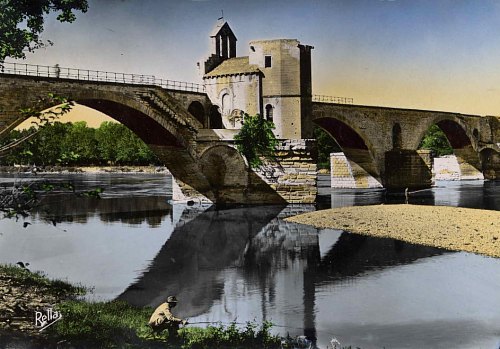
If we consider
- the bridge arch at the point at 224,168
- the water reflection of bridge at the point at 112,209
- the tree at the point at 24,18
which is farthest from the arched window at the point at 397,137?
the tree at the point at 24,18

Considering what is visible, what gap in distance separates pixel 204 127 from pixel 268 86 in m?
3.62

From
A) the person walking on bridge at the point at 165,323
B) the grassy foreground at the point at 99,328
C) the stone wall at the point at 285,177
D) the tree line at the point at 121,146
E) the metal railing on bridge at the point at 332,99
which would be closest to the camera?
the grassy foreground at the point at 99,328

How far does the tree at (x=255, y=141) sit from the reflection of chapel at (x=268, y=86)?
3.34ft

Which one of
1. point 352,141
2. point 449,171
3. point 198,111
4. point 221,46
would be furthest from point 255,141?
point 449,171

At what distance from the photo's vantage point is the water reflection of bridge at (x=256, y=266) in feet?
32.7

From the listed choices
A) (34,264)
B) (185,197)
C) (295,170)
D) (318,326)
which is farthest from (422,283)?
(185,197)

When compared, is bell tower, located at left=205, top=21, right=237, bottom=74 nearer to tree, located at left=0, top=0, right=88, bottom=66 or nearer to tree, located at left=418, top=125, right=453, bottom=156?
tree, located at left=0, top=0, right=88, bottom=66

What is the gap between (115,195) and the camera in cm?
3450

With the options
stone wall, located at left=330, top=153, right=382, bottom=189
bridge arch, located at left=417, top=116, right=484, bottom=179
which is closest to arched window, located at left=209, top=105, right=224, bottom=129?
stone wall, located at left=330, top=153, right=382, bottom=189

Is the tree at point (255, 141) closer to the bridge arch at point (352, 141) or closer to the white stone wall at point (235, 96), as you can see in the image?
the white stone wall at point (235, 96)

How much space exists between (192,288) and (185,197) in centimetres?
1652

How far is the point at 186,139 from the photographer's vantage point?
24859mm

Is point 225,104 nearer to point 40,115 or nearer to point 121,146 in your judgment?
point 40,115

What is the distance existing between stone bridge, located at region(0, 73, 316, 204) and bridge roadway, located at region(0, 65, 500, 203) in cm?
4
